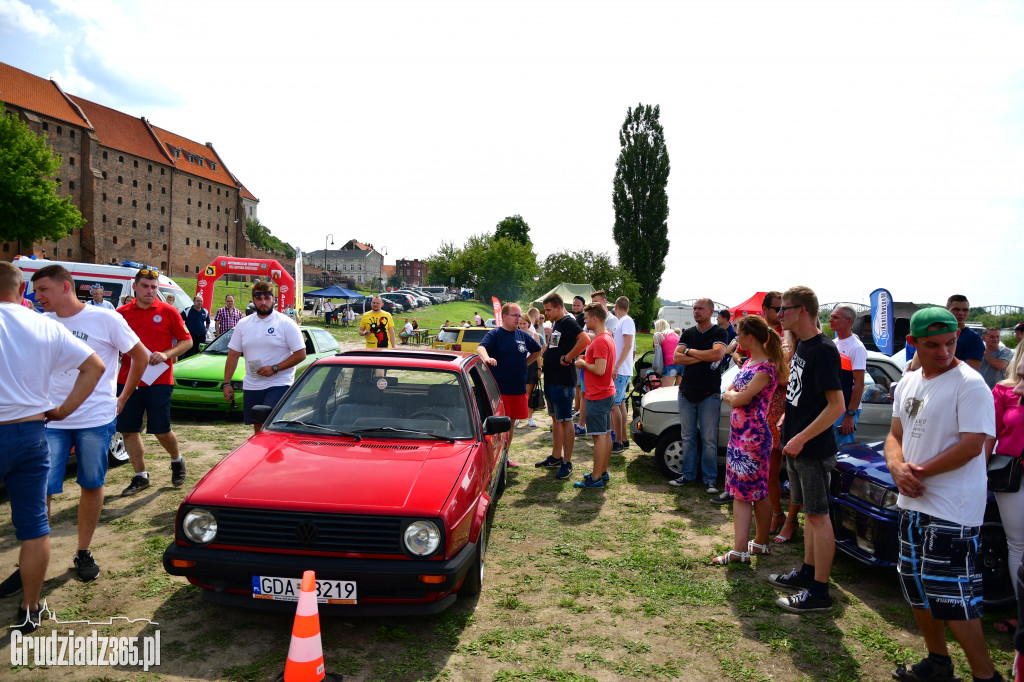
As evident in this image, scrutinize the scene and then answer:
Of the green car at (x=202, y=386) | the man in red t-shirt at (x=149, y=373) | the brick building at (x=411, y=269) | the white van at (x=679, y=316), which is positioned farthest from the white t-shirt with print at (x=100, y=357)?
the brick building at (x=411, y=269)

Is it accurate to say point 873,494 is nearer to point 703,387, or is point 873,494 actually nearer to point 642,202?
point 703,387

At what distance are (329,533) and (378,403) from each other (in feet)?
4.65

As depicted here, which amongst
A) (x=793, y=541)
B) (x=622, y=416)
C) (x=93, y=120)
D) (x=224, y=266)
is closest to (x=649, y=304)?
(x=224, y=266)

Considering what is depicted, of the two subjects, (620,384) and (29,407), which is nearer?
(29,407)

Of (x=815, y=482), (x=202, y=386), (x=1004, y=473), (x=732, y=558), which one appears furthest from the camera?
(x=202, y=386)

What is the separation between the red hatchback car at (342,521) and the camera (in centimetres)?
308

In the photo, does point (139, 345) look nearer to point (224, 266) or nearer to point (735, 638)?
point (735, 638)

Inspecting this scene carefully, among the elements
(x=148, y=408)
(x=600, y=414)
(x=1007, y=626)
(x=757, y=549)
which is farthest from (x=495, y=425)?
(x=148, y=408)

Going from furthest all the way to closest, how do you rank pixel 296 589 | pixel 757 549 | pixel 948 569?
pixel 757 549 < pixel 296 589 < pixel 948 569

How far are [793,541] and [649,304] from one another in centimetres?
4531

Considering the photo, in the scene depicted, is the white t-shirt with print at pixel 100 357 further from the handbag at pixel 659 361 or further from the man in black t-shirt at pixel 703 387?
the handbag at pixel 659 361

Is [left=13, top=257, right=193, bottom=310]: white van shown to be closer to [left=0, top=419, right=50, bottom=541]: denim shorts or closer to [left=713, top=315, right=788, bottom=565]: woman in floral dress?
A: [left=0, top=419, right=50, bottom=541]: denim shorts

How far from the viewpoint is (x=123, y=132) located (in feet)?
231

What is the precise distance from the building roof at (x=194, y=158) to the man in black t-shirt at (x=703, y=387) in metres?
87.1
